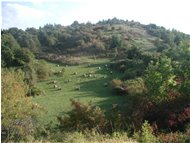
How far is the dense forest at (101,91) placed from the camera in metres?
17.6

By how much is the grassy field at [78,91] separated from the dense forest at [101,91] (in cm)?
15

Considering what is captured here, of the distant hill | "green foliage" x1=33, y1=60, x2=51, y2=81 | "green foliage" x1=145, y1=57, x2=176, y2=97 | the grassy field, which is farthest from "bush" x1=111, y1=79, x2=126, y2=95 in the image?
the distant hill

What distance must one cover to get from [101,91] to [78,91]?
8.97 ft

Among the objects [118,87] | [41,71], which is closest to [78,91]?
[118,87]

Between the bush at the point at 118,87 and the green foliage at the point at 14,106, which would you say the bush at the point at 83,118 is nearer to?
the green foliage at the point at 14,106

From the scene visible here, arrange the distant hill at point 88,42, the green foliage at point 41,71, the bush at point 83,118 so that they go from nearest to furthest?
the bush at point 83,118 → the green foliage at point 41,71 → the distant hill at point 88,42

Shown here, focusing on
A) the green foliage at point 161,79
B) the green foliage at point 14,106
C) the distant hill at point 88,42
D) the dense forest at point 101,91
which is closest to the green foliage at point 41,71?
the dense forest at point 101,91

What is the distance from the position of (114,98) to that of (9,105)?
14135 mm

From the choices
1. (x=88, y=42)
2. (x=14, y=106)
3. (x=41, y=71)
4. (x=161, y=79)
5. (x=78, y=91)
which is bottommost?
(x=78, y=91)

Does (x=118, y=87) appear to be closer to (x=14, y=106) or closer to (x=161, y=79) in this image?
(x=161, y=79)

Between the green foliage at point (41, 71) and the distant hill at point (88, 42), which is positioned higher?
the distant hill at point (88, 42)

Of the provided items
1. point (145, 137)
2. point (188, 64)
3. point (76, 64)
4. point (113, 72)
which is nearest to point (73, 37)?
point (76, 64)

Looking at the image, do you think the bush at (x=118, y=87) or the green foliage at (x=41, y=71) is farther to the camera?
the green foliage at (x=41, y=71)

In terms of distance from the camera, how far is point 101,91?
38938mm
